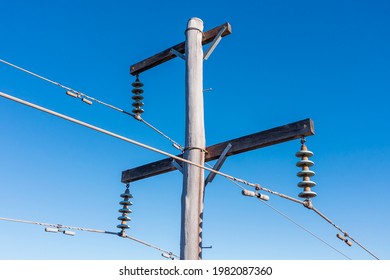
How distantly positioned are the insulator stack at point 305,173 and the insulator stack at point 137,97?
9.43 ft

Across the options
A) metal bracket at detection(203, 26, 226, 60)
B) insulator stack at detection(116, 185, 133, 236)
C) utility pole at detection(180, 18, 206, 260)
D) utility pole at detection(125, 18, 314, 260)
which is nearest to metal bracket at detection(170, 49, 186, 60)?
utility pole at detection(125, 18, 314, 260)

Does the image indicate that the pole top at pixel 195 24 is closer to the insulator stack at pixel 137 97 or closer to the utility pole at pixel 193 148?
the utility pole at pixel 193 148

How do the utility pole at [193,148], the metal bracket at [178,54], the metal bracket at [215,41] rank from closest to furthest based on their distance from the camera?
the utility pole at [193,148] < the metal bracket at [215,41] < the metal bracket at [178,54]

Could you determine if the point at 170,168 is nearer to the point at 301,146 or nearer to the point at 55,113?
the point at 301,146

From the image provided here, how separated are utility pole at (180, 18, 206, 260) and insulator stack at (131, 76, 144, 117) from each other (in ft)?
4.43

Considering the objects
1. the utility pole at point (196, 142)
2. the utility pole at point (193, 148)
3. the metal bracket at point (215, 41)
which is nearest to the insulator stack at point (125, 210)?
the utility pole at point (196, 142)

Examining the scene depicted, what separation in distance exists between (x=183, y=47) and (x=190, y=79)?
73cm

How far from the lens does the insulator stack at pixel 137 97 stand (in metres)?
7.08

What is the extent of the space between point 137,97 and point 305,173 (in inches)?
125

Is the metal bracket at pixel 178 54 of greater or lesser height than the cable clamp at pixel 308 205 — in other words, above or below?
above

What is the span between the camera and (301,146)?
5242 millimetres

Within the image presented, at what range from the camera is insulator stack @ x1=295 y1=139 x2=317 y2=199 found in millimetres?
5176

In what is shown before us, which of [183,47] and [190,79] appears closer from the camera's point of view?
[190,79]

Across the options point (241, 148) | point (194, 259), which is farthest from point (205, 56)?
point (194, 259)
